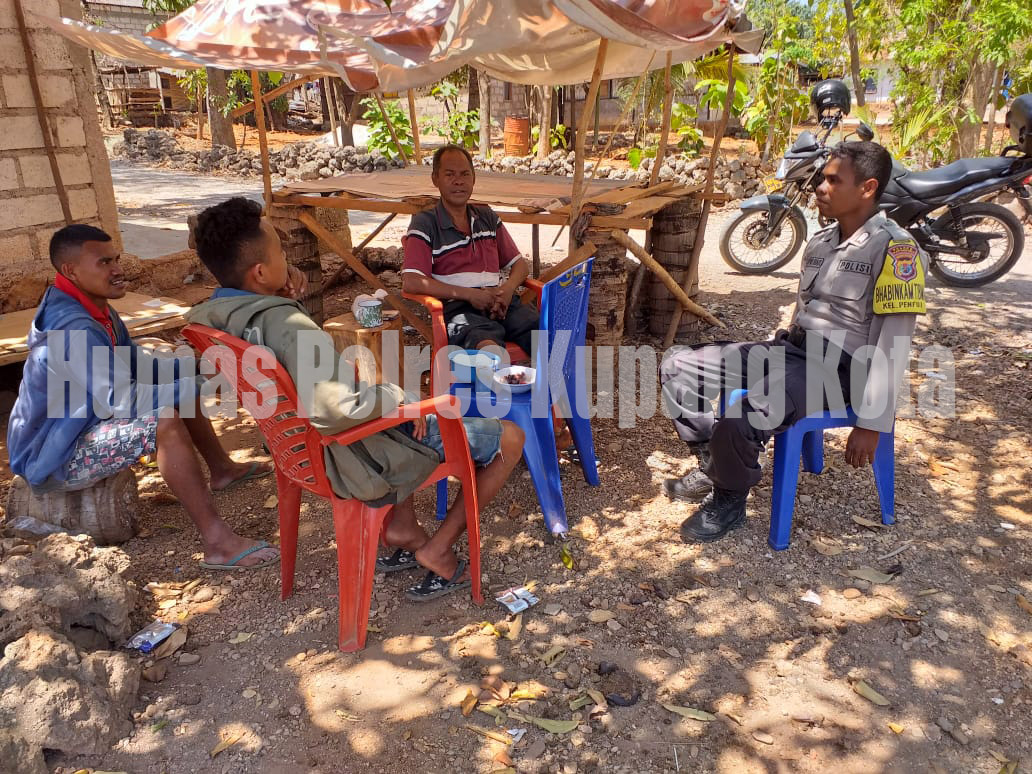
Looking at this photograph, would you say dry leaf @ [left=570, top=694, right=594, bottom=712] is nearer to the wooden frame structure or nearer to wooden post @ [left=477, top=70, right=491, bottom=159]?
the wooden frame structure

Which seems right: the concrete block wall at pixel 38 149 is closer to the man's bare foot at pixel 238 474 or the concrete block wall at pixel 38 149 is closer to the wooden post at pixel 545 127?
the man's bare foot at pixel 238 474

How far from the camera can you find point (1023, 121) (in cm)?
614

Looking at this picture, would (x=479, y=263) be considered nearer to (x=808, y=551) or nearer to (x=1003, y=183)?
(x=808, y=551)

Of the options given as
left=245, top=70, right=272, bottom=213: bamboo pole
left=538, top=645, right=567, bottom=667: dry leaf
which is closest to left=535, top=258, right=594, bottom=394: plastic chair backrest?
left=538, top=645, right=567, bottom=667: dry leaf

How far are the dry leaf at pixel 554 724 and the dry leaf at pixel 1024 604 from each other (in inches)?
66.6

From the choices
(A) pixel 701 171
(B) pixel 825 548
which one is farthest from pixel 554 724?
(A) pixel 701 171

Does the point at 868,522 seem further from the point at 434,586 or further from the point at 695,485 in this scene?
the point at 434,586

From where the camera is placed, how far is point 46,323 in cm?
283

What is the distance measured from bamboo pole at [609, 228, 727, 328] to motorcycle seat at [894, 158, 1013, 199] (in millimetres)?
2110

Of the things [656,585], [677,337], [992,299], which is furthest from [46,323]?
[992,299]

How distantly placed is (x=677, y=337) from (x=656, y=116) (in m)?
13.1

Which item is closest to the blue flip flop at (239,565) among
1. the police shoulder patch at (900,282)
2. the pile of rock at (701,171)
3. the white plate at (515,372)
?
the white plate at (515,372)

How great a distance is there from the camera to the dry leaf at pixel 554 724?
2201mm

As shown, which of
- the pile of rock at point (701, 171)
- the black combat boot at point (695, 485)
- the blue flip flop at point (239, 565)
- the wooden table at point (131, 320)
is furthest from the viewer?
the pile of rock at point (701, 171)
